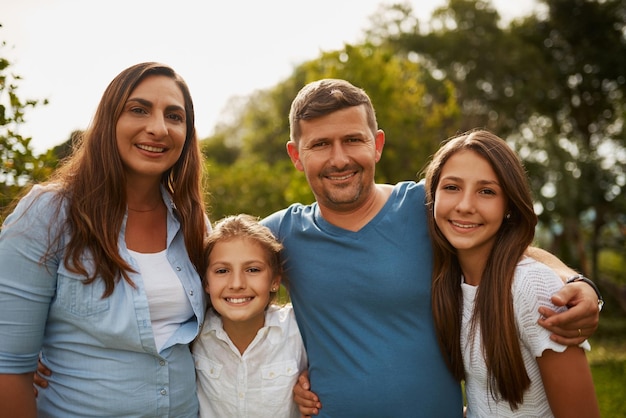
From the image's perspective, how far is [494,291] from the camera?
8.50ft

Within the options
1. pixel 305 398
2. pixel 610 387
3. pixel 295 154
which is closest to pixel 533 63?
pixel 610 387

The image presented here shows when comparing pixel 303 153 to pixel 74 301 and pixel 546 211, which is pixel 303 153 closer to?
pixel 74 301

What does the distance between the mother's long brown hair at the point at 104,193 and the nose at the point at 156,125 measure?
0.15 metres

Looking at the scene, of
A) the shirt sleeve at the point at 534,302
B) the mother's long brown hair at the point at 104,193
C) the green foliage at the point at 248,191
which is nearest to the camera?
the shirt sleeve at the point at 534,302

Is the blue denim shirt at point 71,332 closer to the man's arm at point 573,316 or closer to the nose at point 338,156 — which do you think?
the nose at point 338,156

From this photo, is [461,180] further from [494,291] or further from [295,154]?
[295,154]

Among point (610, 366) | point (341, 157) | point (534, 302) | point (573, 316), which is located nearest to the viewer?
point (573, 316)

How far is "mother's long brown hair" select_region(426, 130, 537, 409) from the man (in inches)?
3.4

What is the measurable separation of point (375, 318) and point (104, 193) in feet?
5.01

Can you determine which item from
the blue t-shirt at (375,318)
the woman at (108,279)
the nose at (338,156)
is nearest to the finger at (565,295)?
the blue t-shirt at (375,318)

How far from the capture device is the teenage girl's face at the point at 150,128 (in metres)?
2.77

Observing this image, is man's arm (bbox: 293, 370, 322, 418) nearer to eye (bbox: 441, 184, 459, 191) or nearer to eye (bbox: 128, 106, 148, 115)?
eye (bbox: 441, 184, 459, 191)

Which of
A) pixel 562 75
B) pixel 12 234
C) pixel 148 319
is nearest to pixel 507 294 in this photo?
pixel 148 319

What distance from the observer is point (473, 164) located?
275 cm
